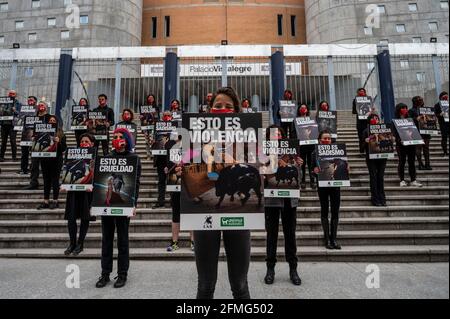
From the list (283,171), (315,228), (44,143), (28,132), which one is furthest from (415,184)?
(28,132)

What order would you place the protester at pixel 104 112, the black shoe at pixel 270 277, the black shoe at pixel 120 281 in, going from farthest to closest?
the protester at pixel 104 112 < the black shoe at pixel 270 277 < the black shoe at pixel 120 281

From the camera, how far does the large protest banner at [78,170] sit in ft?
18.8

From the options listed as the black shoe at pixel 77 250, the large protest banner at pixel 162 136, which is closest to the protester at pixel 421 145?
the large protest banner at pixel 162 136

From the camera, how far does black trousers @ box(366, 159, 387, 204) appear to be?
7.39 metres

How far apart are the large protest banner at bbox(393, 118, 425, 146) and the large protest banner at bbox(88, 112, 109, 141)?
7.82m

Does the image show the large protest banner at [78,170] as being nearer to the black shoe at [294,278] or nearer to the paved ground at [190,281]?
the paved ground at [190,281]

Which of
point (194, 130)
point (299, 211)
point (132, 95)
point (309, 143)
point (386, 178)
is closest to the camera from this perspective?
point (194, 130)

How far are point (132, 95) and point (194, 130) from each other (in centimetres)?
1558

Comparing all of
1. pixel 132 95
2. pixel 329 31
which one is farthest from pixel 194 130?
pixel 329 31

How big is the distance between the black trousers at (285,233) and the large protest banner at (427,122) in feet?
21.3

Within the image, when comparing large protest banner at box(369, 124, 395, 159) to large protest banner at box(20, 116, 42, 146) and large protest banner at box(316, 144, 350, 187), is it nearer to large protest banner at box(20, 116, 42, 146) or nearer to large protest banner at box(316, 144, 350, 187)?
large protest banner at box(316, 144, 350, 187)

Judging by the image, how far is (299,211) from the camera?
713 centimetres
